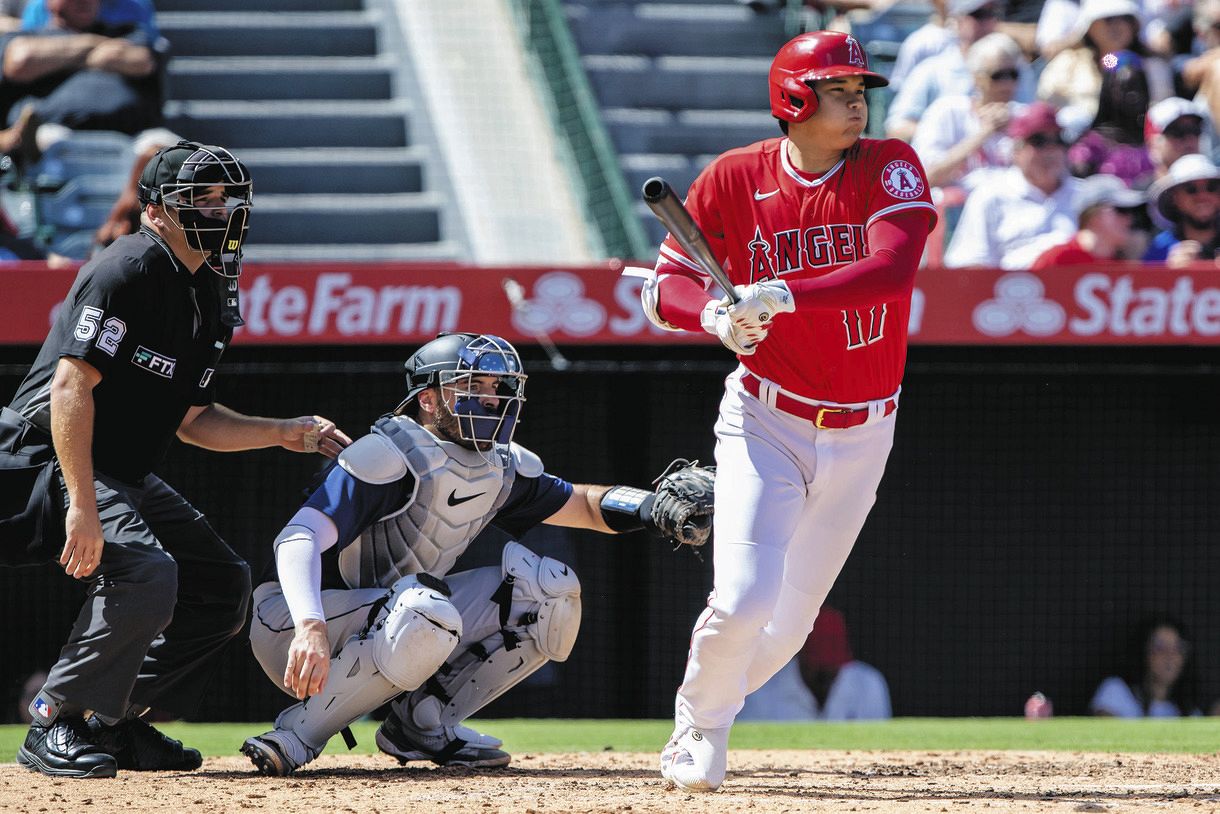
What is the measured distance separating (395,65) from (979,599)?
4.60m

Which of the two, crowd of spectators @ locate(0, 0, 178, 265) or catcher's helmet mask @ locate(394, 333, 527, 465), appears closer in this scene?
catcher's helmet mask @ locate(394, 333, 527, 465)

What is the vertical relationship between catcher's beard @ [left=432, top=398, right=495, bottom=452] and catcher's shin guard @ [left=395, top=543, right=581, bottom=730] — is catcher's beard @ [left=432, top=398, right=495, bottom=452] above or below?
above

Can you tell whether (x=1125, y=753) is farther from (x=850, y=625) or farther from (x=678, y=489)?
(x=850, y=625)

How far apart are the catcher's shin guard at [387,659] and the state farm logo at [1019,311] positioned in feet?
11.2

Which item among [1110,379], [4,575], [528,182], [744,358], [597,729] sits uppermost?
[528,182]

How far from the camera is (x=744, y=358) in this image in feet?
13.3

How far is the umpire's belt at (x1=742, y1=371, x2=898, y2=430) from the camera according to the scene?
3967 millimetres

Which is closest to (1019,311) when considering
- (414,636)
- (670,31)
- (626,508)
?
(626,508)

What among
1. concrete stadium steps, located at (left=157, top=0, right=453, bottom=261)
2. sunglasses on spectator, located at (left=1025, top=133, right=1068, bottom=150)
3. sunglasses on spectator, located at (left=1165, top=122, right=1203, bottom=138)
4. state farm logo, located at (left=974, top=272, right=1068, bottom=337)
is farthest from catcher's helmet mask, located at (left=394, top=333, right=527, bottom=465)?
sunglasses on spectator, located at (left=1165, top=122, right=1203, bottom=138)

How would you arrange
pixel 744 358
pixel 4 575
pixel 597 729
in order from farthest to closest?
pixel 4 575
pixel 597 729
pixel 744 358

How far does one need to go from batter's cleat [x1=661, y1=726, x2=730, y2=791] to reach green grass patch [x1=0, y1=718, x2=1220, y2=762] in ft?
4.48

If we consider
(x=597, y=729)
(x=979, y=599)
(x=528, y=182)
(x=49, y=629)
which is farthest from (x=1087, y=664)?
(x=49, y=629)

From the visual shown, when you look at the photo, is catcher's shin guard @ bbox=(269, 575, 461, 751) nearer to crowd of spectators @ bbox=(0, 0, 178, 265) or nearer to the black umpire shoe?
the black umpire shoe

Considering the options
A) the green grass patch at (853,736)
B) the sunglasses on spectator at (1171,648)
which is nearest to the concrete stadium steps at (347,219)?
the green grass patch at (853,736)
